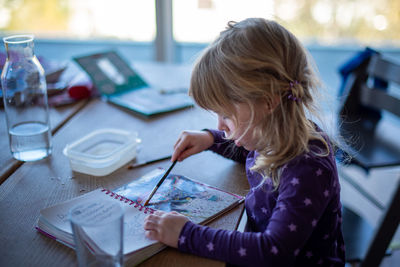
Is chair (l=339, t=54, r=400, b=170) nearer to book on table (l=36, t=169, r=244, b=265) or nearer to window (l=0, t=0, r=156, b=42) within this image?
book on table (l=36, t=169, r=244, b=265)

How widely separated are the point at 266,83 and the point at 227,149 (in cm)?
32

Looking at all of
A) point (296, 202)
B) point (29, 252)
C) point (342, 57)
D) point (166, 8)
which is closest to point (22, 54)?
point (29, 252)

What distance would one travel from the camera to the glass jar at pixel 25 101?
3.29 ft

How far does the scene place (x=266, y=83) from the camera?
0.75 meters

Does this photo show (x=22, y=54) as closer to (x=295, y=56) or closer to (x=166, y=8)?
(x=295, y=56)

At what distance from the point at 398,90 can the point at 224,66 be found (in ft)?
8.09

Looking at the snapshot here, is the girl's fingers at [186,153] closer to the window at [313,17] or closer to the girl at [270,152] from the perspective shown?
the girl at [270,152]

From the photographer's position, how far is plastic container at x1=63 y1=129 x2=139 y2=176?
93cm

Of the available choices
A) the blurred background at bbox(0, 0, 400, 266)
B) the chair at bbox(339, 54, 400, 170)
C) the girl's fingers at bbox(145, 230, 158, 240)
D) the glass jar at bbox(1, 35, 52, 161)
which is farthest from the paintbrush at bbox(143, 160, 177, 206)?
the blurred background at bbox(0, 0, 400, 266)

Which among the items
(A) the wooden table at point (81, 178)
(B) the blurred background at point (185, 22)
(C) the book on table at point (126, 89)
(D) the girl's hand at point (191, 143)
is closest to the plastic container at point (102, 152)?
(A) the wooden table at point (81, 178)

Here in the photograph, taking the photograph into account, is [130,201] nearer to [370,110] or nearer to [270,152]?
[270,152]

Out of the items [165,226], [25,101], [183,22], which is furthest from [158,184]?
[183,22]

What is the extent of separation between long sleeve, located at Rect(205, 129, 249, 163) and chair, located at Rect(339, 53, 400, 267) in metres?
0.52

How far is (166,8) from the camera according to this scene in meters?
2.53
